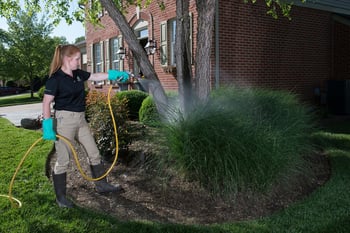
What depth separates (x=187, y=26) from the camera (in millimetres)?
5418

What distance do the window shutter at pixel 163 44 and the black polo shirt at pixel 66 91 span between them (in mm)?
6788

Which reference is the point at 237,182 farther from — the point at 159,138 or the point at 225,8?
the point at 225,8

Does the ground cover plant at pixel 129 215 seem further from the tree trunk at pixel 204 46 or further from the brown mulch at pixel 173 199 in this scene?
the tree trunk at pixel 204 46

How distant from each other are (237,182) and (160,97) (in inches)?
73.9

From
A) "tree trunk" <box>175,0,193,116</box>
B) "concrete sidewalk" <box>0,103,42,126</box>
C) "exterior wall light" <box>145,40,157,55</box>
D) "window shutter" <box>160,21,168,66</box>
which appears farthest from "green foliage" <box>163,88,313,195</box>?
"concrete sidewalk" <box>0,103,42,126</box>

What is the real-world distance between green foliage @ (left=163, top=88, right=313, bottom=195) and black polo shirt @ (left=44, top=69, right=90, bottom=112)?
1.16 metres

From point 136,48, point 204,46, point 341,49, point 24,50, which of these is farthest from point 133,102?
point 24,50

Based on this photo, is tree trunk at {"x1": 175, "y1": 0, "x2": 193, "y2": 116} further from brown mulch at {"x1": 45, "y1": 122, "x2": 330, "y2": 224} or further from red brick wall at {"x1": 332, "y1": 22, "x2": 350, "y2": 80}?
red brick wall at {"x1": 332, "y1": 22, "x2": 350, "y2": 80}

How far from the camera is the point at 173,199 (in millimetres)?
4227

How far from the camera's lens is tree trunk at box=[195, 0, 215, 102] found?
16.9ft

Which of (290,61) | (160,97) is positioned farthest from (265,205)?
(290,61)

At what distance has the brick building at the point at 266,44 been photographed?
9.35 meters

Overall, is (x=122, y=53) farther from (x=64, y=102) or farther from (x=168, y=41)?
(x=64, y=102)

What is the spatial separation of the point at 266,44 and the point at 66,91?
7.59 m
